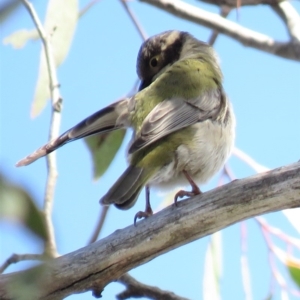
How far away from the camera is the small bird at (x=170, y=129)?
2459 millimetres

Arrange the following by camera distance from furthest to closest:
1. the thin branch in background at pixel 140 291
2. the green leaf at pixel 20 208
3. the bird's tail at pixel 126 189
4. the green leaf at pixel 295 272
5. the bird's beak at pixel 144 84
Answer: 1. the bird's beak at pixel 144 84
2. the green leaf at pixel 295 272
3. the bird's tail at pixel 126 189
4. the thin branch in background at pixel 140 291
5. the green leaf at pixel 20 208

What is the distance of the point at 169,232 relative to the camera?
198 centimetres

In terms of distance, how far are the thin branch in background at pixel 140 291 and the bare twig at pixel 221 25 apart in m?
1.35

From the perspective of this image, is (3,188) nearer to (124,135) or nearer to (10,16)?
(10,16)

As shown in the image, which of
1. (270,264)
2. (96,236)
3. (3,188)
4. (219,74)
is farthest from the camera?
(219,74)

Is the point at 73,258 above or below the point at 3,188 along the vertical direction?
above

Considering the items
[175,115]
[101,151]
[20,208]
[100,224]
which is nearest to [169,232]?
[100,224]

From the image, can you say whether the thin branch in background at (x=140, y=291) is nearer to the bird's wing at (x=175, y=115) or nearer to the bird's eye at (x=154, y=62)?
the bird's wing at (x=175, y=115)

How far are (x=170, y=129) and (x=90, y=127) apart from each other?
1.15 ft

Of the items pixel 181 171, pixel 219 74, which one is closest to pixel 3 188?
pixel 181 171

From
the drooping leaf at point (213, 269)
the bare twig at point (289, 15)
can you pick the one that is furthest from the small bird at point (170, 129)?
the drooping leaf at point (213, 269)

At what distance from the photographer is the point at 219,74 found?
342 cm

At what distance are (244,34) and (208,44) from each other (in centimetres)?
76

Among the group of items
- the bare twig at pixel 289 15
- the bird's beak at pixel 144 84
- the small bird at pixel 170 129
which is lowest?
the small bird at pixel 170 129
